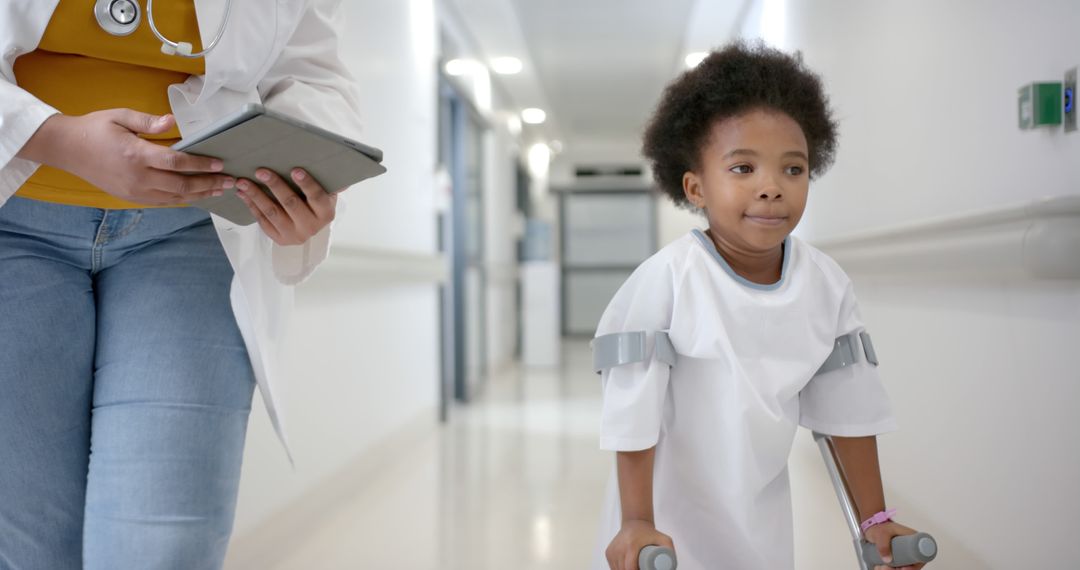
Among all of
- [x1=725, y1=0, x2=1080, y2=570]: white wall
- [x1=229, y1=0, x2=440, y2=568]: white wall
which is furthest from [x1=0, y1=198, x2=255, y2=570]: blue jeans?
[x1=725, y1=0, x2=1080, y2=570]: white wall

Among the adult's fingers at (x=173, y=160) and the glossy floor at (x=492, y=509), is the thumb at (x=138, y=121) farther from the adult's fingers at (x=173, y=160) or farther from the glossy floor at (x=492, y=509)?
the glossy floor at (x=492, y=509)

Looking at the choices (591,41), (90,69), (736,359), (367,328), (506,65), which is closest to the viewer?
(90,69)

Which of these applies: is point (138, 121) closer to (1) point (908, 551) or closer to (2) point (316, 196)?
(2) point (316, 196)

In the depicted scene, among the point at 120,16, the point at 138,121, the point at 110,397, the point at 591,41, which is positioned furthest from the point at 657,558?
the point at 591,41

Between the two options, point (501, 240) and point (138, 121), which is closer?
point (138, 121)

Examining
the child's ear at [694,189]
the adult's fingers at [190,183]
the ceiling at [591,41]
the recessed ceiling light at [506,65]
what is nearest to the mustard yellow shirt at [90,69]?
the adult's fingers at [190,183]

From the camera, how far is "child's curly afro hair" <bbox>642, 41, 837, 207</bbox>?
1.39m

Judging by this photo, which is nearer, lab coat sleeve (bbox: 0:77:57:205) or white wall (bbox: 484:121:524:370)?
lab coat sleeve (bbox: 0:77:57:205)

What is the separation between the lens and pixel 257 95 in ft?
3.80

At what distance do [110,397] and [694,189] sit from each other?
38.4 inches

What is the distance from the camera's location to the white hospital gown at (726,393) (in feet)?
4.17

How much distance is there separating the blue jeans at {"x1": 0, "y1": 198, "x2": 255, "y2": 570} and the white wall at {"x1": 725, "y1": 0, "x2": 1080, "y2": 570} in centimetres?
160

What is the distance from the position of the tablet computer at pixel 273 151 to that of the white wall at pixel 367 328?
1536mm

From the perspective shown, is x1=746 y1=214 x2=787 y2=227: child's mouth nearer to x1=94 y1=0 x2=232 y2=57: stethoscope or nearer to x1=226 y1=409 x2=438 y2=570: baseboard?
x1=94 y1=0 x2=232 y2=57: stethoscope
